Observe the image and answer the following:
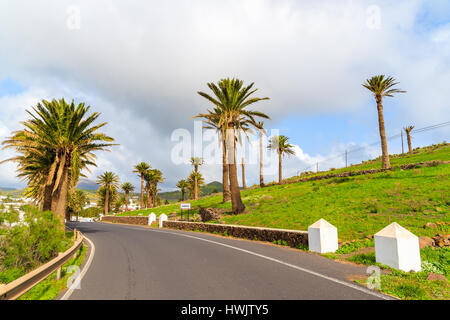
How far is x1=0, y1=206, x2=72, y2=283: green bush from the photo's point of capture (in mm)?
9391

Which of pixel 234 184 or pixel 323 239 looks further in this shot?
pixel 234 184

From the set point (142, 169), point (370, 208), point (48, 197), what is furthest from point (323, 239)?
point (142, 169)

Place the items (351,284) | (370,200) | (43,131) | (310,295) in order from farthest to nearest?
(43,131), (370,200), (351,284), (310,295)

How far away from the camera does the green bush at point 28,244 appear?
939 centimetres

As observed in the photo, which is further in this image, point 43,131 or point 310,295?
point 43,131

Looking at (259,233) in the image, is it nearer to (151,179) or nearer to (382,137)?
(382,137)

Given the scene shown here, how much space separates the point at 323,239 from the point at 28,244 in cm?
1077

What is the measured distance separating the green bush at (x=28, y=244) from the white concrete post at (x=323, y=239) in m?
10.1

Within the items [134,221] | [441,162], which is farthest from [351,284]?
[134,221]

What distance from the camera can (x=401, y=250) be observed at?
7035mm

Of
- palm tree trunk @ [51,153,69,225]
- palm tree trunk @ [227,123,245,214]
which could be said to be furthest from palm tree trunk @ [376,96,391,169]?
palm tree trunk @ [51,153,69,225]

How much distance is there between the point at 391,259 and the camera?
7.23 meters
